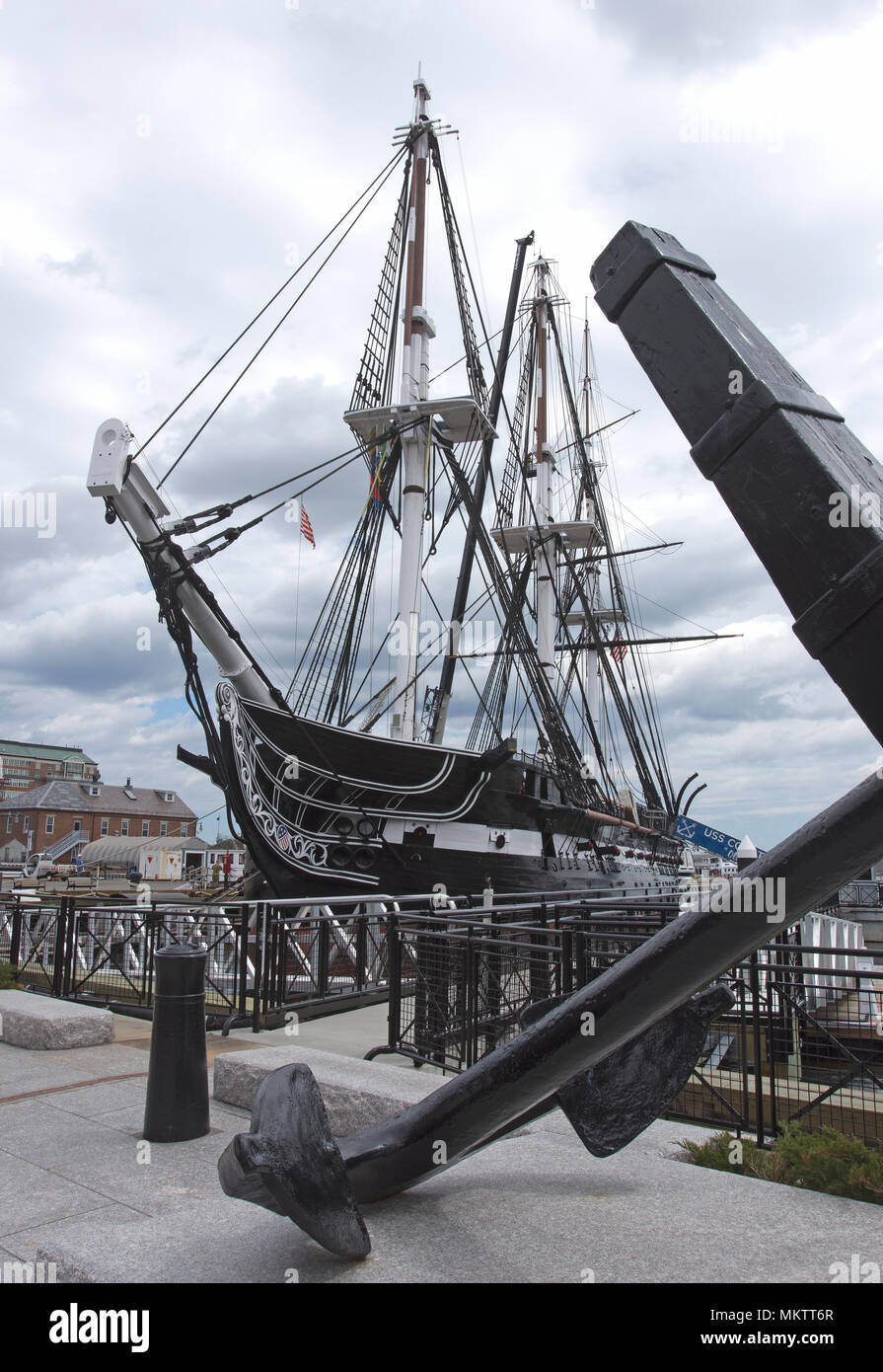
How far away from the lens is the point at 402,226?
26.2 m

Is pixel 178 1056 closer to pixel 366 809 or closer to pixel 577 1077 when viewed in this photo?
pixel 577 1077

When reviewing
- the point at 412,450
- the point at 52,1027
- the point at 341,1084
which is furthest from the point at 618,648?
the point at 341,1084

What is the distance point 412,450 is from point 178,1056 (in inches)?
797

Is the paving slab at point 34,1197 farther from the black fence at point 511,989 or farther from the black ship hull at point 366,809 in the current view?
the black ship hull at point 366,809

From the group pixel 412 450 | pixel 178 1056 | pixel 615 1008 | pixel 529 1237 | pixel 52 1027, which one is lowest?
pixel 52 1027

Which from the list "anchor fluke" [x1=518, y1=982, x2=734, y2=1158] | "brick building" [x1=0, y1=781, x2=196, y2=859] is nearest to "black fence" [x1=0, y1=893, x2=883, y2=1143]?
"anchor fluke" [x1=518, y1=982, x2=734, y2=1158]

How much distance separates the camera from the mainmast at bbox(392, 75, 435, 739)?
2180 centimetres

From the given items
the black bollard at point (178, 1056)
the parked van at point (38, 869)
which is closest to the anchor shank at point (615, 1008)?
the black bollard at point (178, 1056)

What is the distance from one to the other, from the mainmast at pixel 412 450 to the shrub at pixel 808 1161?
56.7 feet

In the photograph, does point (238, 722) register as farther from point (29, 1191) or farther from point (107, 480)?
point (29, 1191)

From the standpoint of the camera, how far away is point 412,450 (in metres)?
23.5

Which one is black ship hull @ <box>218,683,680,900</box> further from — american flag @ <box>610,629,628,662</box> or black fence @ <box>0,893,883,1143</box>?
american flag @ <box>610,629,628,662</box>

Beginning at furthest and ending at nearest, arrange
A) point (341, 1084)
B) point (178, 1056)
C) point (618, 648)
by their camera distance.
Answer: point (618, 648), point (178, 1056), point (341, 1084)
